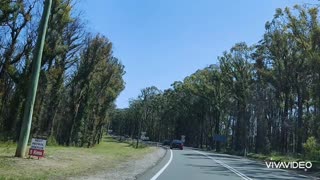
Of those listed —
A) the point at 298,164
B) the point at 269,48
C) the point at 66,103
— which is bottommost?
the point at 298,164

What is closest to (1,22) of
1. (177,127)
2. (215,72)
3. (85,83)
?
(85,83)

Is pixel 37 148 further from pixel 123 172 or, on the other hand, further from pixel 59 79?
pixel 59 79

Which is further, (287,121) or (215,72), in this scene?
(215,72)

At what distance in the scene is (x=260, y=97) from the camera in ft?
281

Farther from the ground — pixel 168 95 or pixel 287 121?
pixel 168 95

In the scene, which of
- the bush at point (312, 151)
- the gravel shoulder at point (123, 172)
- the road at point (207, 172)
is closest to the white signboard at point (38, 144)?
the gravel shoulder at point (123, 172)

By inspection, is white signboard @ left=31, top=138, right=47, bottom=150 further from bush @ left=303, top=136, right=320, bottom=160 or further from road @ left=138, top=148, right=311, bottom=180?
bush @ left=303, top=136, right=320, bottom=160

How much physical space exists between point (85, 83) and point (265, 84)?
37426 millimetres

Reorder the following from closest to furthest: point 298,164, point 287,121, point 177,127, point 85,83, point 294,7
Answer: point 298,164, point 294,7, point 85,83, point 287,121, point 177,127

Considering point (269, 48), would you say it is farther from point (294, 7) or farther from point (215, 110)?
point (215, 110)

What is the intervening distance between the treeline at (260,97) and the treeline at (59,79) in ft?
74.2

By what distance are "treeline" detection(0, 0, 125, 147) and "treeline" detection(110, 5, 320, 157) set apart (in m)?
22.6

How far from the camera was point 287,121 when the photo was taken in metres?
72.6

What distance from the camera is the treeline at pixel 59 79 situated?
41.5 m
